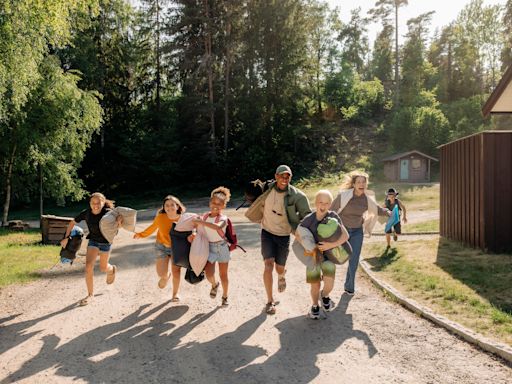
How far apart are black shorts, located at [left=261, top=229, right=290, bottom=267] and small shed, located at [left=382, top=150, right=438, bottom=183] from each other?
34.8 meters

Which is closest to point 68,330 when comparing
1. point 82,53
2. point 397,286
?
point 397,286

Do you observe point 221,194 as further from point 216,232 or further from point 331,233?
point 331,233

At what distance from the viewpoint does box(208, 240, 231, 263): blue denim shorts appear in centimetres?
669

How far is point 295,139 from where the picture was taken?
42.6 m

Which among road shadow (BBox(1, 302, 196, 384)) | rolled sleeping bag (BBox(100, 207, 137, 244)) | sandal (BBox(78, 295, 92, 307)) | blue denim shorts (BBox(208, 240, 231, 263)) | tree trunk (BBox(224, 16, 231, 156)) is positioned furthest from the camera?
tree trunk (BBox(224, 16, 231, 156))

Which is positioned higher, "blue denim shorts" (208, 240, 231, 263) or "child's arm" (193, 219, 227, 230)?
"child's arm" (193, 219, 227, 230)

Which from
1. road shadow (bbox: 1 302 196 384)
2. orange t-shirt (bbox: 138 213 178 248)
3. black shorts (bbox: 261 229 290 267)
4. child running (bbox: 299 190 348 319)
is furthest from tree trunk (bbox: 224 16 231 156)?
road shadow (bbox: 1 302 196 384)

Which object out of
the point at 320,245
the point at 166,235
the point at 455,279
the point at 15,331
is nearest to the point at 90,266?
the point at 166,235

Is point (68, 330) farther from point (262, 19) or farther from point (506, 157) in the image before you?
point (262, 19)

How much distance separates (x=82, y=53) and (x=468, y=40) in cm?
4909

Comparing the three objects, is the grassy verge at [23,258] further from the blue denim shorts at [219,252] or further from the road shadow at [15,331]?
the blue denim shorts at [219,252]

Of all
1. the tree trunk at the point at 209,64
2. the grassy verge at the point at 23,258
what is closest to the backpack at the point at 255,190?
the grassy verge at the point at 23,258

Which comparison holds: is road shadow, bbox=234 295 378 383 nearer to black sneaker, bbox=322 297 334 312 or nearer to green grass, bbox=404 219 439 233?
black sneaker, bbox=322 297 334 312

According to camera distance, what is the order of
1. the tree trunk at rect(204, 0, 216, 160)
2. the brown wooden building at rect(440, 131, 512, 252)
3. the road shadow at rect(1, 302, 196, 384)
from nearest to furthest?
the road shadow at rect(1, 302, 196, 384), the brown wooden building at rect(440, 131, 512, 252), the tree trunk at rect(204, 0, 216, 160)
